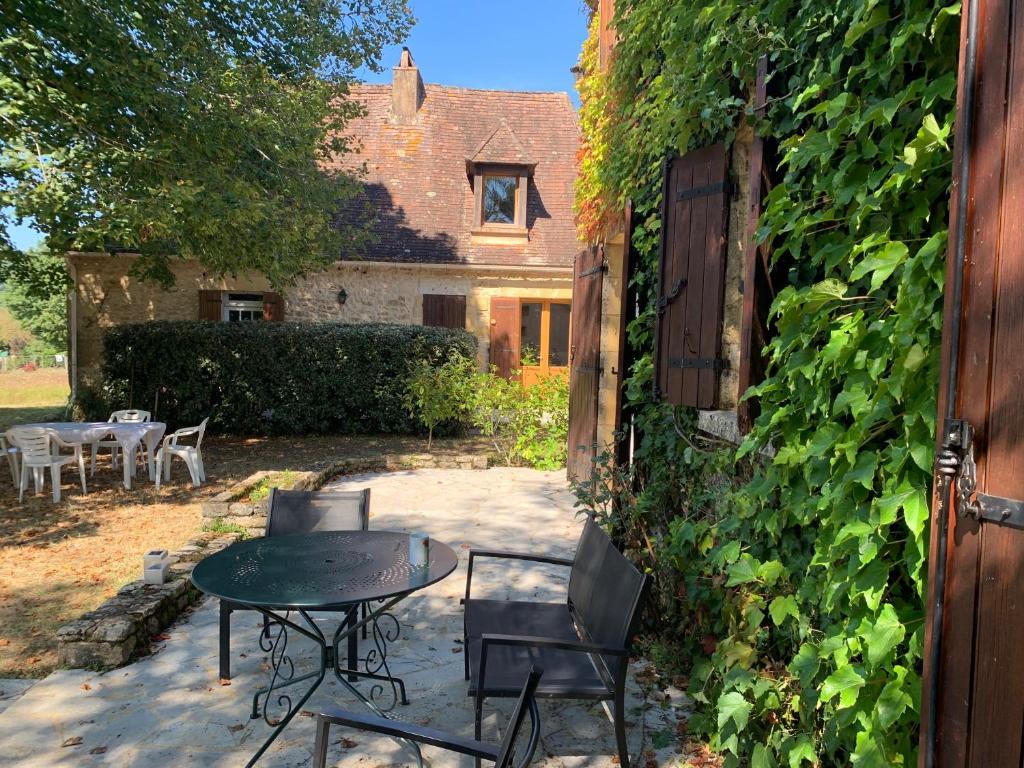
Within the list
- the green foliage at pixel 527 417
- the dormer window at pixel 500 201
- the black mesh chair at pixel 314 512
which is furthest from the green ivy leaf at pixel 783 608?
the dormer window at pixel 500 201

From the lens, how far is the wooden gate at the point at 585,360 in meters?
6.08

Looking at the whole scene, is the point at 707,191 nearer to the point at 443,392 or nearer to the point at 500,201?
the point at 443,392

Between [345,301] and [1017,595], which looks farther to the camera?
[345,301]

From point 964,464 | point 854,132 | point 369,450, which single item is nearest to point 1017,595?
point 964,464

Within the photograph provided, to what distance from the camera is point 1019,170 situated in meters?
1.19

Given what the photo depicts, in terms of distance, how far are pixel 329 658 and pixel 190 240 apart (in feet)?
20.8

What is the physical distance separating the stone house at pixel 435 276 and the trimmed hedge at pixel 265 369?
1.58m

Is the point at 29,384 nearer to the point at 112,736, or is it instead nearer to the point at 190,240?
the point at 190,240

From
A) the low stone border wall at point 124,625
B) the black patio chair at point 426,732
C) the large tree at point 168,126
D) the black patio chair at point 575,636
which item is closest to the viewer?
the black patio chair at point 426,732

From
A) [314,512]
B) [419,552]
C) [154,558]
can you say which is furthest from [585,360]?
[154,558]

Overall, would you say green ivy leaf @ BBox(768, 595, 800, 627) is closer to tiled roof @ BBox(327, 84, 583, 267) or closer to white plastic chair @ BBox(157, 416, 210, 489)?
white plastic chair @ BBox(157, 416, 210, 489)

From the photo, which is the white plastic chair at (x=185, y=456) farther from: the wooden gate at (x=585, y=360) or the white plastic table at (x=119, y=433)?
the wooden gate at (x=585, y=360)

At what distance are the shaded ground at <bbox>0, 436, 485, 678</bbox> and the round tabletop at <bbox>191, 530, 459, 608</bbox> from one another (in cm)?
132

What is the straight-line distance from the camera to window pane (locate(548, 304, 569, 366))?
13.4 meters
